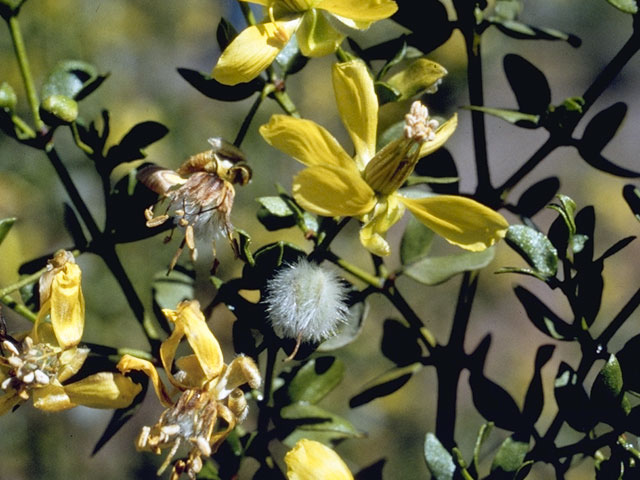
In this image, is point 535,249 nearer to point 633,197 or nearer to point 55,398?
point 633,197

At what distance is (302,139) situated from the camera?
933 mm

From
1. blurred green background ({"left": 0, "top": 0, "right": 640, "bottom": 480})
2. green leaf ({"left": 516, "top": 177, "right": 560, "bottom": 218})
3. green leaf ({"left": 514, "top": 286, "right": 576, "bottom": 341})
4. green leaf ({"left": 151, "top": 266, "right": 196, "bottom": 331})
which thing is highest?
green leaf ({"left": 516, "top": 177, "right": 560, "bottom": 218})

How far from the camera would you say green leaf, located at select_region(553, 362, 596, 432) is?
3.20 ft

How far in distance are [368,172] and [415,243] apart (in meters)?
0.30

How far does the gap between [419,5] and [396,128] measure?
0.18 m

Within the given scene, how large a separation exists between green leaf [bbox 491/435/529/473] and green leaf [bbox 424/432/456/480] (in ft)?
0.19

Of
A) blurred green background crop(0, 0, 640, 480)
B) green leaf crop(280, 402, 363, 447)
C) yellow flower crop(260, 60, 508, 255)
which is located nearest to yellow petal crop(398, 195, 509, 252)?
yellow flower crop(260, 60, 508, 255)

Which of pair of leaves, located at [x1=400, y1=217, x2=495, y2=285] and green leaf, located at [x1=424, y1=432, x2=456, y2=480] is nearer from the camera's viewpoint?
green leaf, located at [x1=424, y1=432, x2=456, y2=480]

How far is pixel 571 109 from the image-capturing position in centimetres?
104

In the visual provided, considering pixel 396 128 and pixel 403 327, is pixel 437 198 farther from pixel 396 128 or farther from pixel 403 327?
A: pixel 403 327

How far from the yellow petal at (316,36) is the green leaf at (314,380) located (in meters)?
0.47

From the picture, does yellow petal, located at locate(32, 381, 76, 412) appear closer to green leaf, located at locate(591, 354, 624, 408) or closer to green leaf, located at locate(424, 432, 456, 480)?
green leaf, located at locate(424, 432, 456, 480)

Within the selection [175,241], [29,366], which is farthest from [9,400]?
[175,241]

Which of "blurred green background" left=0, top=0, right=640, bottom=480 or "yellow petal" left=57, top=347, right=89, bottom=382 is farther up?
"yellow petal" left=57, top=347, right=89, bottom=382
